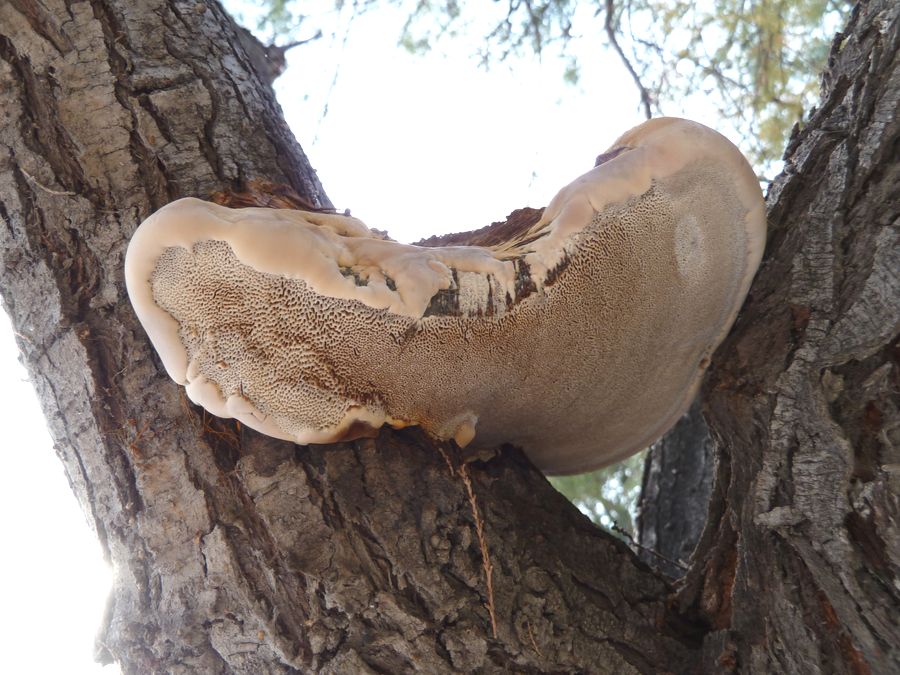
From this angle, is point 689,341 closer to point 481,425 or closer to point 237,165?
point 481,425

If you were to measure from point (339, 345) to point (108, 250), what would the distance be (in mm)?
688

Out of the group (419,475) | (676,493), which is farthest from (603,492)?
A: (419,475)

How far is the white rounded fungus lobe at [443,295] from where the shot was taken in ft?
4.42

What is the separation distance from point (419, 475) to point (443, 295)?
479 millimetres

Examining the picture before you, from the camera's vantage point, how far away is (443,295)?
1396mm

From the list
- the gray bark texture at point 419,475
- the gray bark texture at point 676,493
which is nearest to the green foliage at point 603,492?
the gray bark texture at point 676,493

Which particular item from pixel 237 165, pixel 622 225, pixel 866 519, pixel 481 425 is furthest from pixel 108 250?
pixel 866 519

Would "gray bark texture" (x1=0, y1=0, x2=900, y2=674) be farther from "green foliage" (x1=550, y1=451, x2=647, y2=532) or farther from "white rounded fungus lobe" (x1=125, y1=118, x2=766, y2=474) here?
"green foliage" (x1=550, y1=451, x2=647, y2=532)

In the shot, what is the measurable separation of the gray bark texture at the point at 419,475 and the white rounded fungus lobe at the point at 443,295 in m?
0.15

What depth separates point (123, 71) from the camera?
6.27 ft

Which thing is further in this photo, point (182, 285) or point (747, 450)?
point (747, 450)

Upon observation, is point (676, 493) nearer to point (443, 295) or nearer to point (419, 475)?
point (419, 475)

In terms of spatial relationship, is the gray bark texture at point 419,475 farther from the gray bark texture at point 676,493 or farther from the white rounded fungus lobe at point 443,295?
the gray bark texture at point 676,493

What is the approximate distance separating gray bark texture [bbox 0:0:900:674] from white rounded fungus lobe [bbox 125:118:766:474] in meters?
0.15
